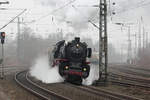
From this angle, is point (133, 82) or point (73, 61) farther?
point (133, 82)

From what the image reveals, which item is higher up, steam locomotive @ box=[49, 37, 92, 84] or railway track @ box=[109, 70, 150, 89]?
steam locomotive @ box=[49, 37, 92, 84]

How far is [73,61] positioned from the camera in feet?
50.8

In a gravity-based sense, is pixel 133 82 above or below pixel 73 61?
below

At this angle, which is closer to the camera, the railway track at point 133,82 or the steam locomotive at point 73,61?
the steam locomotive at point 73,61

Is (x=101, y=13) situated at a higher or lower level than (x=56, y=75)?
higher

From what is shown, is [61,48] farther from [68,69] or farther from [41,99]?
[41,99]

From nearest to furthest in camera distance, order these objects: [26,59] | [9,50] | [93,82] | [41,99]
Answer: [41,99]
[93,82]
[26,59]
[9,50]

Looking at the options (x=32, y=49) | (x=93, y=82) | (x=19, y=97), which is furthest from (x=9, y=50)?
(x=19, y=97)

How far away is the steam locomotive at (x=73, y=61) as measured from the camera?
15.1 metres

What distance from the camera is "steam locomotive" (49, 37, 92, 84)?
15.1 metres

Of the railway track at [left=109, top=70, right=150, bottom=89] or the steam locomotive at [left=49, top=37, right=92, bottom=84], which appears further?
the railway track at [left=109, top=70, right=150, bottom=89]

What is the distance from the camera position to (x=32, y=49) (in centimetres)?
5638

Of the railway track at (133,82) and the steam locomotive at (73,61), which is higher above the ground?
the steam locomotive at (73,61)

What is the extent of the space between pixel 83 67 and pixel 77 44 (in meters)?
1.55
